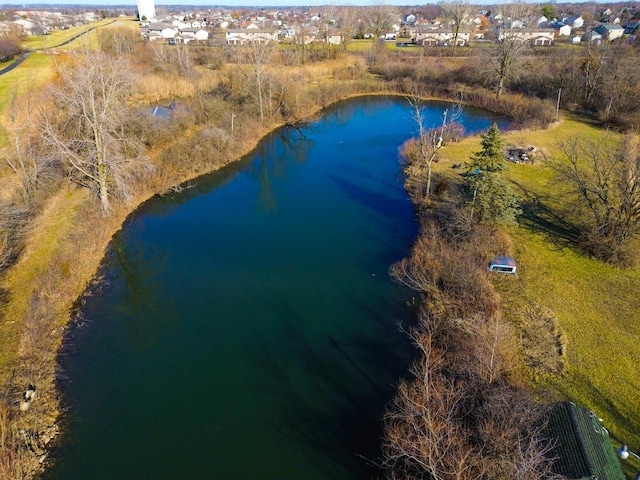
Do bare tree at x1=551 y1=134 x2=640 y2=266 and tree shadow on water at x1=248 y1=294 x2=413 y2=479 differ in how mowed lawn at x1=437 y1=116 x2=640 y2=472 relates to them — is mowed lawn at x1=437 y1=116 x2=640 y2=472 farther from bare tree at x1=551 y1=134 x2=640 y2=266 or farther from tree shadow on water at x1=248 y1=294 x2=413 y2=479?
tree shadow on water at x1=248 y1=294 x2=413 y2=479

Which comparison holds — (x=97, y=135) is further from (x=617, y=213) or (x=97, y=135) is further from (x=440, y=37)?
(x=440, y=37)

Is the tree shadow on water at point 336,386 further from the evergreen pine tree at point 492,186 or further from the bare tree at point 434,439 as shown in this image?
the evergreen pine tree at point 492,186

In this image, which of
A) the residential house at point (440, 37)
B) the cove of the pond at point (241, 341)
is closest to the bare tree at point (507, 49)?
the residential house at point (440, 37)

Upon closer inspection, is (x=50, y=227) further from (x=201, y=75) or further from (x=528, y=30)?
(x=528, y=30)

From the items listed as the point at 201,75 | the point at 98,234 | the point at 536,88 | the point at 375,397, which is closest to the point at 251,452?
the point at 375,397

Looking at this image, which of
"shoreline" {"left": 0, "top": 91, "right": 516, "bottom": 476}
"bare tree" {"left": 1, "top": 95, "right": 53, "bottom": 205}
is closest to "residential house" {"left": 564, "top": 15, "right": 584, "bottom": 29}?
"shoreline" {"left": 0, "top": 91, "right": 516, "bottom": 476}

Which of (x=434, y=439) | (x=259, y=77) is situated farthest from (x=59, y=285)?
(x=259, y=77)

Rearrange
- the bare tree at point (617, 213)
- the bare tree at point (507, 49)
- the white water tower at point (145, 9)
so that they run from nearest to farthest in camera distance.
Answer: the bare tree at point (617, 213), the bare tree at point (507, 49), the white water tower at point (145, 9)
